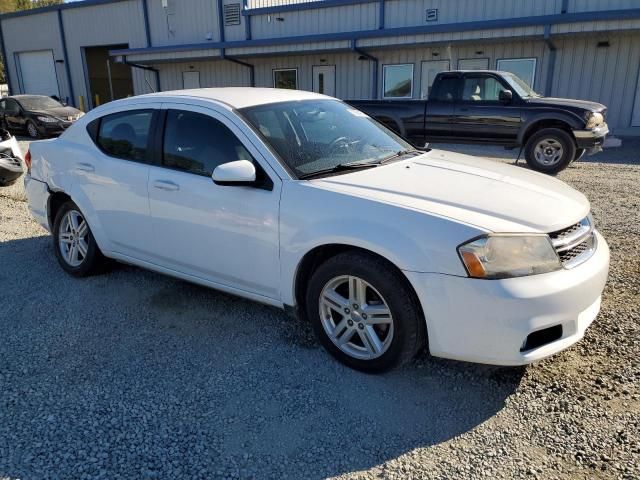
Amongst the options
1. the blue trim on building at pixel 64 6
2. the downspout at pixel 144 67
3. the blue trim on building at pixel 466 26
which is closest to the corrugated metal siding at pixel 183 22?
the downspout at pixel 144 67

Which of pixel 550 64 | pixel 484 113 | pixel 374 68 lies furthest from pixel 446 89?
pixel 374 68

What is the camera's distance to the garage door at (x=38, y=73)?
28609 mm

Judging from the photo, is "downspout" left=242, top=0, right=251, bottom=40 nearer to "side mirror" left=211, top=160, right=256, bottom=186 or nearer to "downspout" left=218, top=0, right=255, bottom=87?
"downspout" left=218, top=0, right=255, bottom=87

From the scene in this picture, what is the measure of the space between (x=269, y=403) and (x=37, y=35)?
31.8 meters

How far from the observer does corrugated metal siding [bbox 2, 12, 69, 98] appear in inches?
1093

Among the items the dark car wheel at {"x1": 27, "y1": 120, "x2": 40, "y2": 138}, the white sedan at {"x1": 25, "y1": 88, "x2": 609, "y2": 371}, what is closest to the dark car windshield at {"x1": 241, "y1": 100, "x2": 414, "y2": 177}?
the white sedan at {"x1": 25, "y1": 88, "x2": 609, "y2": 371}

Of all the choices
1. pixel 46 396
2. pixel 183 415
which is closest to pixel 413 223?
pixel 183 415

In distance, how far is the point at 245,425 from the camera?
2.74 meters

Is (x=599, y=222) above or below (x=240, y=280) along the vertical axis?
below

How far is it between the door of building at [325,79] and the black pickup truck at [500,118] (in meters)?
8.89

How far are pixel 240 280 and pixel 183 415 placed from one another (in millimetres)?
1014

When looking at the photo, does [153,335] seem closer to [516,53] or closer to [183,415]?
[183,415]

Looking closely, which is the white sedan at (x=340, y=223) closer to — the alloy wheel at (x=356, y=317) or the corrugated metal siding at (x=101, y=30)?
the alloy wheel at (x=356, y=317)

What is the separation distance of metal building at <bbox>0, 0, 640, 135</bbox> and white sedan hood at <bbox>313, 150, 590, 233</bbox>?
12.8 meters
